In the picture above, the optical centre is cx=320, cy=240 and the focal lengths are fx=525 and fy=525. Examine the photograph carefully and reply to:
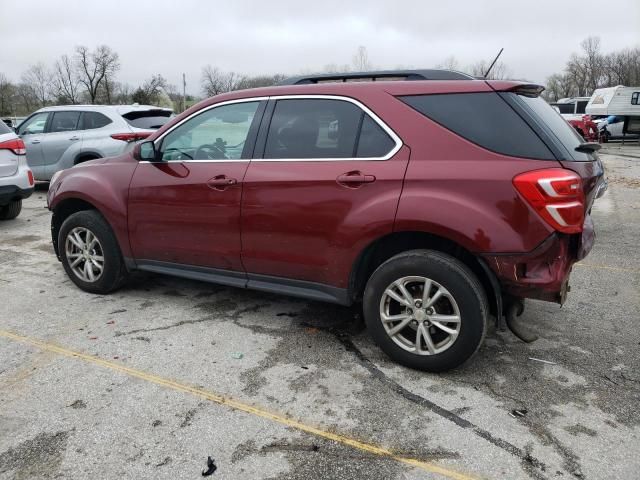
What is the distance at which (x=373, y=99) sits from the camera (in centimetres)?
341

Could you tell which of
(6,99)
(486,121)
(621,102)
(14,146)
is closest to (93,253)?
(486,121)

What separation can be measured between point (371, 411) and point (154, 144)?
274cm

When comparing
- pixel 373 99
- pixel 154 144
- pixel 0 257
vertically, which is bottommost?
pixel 0 257

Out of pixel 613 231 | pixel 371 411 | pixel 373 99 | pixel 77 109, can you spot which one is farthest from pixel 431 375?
pixel 77 109

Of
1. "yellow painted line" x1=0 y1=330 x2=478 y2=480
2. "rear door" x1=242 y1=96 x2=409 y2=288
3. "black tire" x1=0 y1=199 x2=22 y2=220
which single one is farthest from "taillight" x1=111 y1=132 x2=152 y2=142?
"rear door" x1=242 y1=96 x2=409 y2=288

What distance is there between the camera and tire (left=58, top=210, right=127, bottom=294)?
181 inches

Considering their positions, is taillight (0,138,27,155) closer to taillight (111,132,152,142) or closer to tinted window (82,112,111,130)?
taillight (111,132,152,142)

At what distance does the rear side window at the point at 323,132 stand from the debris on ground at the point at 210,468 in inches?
77.7

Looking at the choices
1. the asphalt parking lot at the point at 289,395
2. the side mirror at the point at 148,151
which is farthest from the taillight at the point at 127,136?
the side mirror at the point at 148,151

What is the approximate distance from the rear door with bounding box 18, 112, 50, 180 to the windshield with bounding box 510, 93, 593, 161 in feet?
31.6

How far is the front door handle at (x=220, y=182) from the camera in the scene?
3816 mm

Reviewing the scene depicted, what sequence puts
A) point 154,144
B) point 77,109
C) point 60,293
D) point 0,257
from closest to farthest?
point 154,144 → point 60,293 → point 0,257 → point 77,109

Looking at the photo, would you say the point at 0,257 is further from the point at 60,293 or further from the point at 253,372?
the point at 253,372

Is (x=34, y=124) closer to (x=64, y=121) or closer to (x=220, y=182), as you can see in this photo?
(x=64, y=121)
